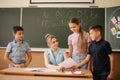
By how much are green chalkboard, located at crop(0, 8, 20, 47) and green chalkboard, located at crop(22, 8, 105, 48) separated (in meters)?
0.19

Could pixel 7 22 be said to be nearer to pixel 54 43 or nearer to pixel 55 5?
pixel 55 5

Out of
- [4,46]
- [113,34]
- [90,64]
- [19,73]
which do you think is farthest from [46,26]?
[19,73]

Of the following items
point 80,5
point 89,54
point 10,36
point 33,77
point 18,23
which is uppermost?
point 80,5

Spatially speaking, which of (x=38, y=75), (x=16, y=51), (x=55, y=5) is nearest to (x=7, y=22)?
(x=55, y=5)

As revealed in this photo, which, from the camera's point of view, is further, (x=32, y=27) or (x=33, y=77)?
(x=32, y=27)

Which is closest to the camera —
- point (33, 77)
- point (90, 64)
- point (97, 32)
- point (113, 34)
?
point (33, 77)

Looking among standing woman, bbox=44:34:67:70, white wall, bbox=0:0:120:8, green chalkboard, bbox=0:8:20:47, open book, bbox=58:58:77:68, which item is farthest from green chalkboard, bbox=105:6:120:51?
green chalkboard, bbox=0:8:20:47

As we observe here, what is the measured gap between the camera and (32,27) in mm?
4684

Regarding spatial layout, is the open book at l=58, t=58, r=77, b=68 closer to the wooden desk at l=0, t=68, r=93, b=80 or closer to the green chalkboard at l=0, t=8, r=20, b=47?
the wooden desk at l=0, t=68, r=93, b=80

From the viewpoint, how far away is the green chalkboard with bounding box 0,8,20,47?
15.5 feet

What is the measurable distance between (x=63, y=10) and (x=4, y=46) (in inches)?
63.2

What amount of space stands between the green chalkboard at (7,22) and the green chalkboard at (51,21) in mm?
193

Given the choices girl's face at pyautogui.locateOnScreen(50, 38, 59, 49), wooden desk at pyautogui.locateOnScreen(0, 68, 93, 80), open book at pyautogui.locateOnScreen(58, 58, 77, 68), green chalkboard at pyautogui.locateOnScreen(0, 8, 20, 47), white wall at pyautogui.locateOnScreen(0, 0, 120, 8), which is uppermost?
white wall at pyautogui.locateOnScreen(0, 0, 120, 8)

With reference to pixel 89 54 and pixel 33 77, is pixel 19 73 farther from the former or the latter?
pixel 89 54
